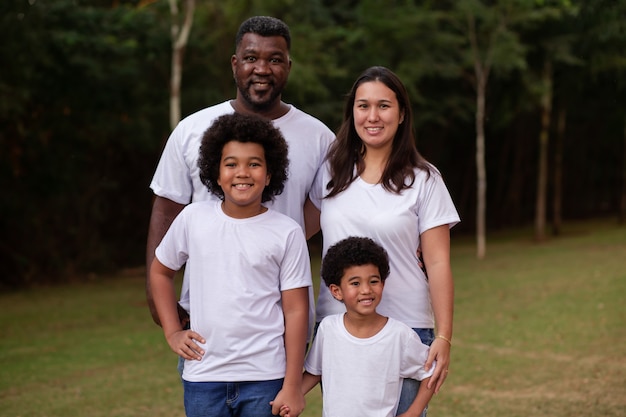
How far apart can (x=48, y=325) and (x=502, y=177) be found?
1780 centimetres

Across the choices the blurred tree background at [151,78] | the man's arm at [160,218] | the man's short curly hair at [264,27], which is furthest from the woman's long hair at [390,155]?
the blurred tree background at [151,78]

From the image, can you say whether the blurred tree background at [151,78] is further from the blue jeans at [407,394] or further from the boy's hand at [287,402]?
the boy's hand at [287,402]

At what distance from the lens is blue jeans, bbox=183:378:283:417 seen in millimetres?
2908

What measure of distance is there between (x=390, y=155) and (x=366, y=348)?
2.36ft

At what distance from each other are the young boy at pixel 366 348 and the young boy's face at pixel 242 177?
0.34 metres

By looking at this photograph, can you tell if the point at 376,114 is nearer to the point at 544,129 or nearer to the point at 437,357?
the point at 437,357

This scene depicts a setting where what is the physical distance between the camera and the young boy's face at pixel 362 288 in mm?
2994

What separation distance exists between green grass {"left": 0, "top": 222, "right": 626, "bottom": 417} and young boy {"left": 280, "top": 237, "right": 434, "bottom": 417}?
3.54 m

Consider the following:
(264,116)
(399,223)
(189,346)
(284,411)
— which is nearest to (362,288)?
(399,223)

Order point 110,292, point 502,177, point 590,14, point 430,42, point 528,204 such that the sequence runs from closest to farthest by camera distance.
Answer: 1. point 590,14
2. point 110,292
3. point 430,42
4. point 502,177
5. point 528,204

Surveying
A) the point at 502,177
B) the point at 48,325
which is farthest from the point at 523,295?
the point at 502,177

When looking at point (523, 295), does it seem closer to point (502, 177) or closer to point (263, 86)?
point (263, 86)

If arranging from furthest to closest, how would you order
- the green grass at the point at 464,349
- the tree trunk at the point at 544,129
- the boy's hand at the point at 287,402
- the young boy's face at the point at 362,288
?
the tree trunk at the point at 544,129, the green grass at the point at 464,349, the young boy's face at the point at 362,288, the boy's hand at the point at 287,402

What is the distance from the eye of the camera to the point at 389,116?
3.18 m
